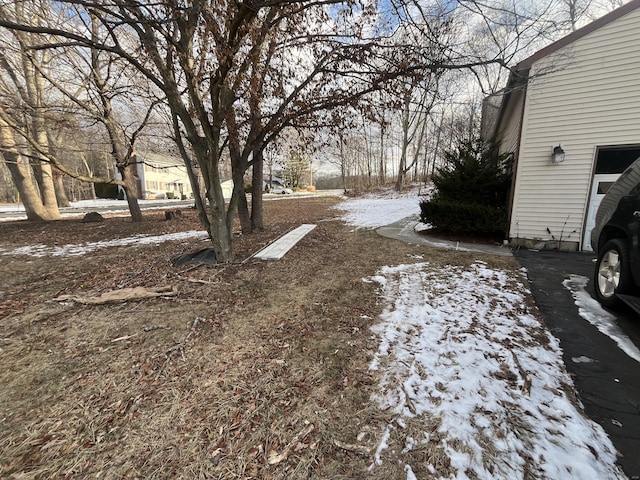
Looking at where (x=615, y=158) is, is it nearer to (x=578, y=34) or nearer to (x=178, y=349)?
(x=578, y=34)

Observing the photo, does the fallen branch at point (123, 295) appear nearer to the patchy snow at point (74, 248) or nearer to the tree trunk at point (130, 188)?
the patchy snow at point (74, 248)

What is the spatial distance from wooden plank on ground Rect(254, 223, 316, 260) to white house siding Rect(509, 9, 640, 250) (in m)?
5.40

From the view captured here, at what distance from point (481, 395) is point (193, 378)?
2.27m

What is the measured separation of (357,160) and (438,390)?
40.2 meters

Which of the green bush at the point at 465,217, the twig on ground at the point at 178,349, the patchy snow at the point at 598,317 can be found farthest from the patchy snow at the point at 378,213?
the twig on ground at the point at 178,349

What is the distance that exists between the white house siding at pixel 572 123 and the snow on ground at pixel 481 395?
4202 mm

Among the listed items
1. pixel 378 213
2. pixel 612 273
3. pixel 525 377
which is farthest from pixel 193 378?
pixel 378 213

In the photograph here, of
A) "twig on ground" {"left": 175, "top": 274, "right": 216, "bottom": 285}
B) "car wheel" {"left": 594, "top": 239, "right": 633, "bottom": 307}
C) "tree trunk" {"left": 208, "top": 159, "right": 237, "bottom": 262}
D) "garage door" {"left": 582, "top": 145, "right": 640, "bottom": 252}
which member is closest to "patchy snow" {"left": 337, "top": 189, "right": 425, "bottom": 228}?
"garage door" {"left": 582, "top": 145, "right": 640, "bottom": 252}

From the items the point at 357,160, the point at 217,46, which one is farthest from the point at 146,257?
the point at 357,160

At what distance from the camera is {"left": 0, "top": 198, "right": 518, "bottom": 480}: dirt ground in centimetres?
167

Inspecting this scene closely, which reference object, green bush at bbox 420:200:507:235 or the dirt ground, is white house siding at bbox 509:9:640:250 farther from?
the dirt ground

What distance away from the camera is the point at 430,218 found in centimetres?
810

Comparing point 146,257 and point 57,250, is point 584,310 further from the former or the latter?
point 57,250

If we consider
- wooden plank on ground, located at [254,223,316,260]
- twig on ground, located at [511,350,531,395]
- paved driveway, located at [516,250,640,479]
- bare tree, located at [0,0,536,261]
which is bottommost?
paved driveway, located at [516,250,640,479]
